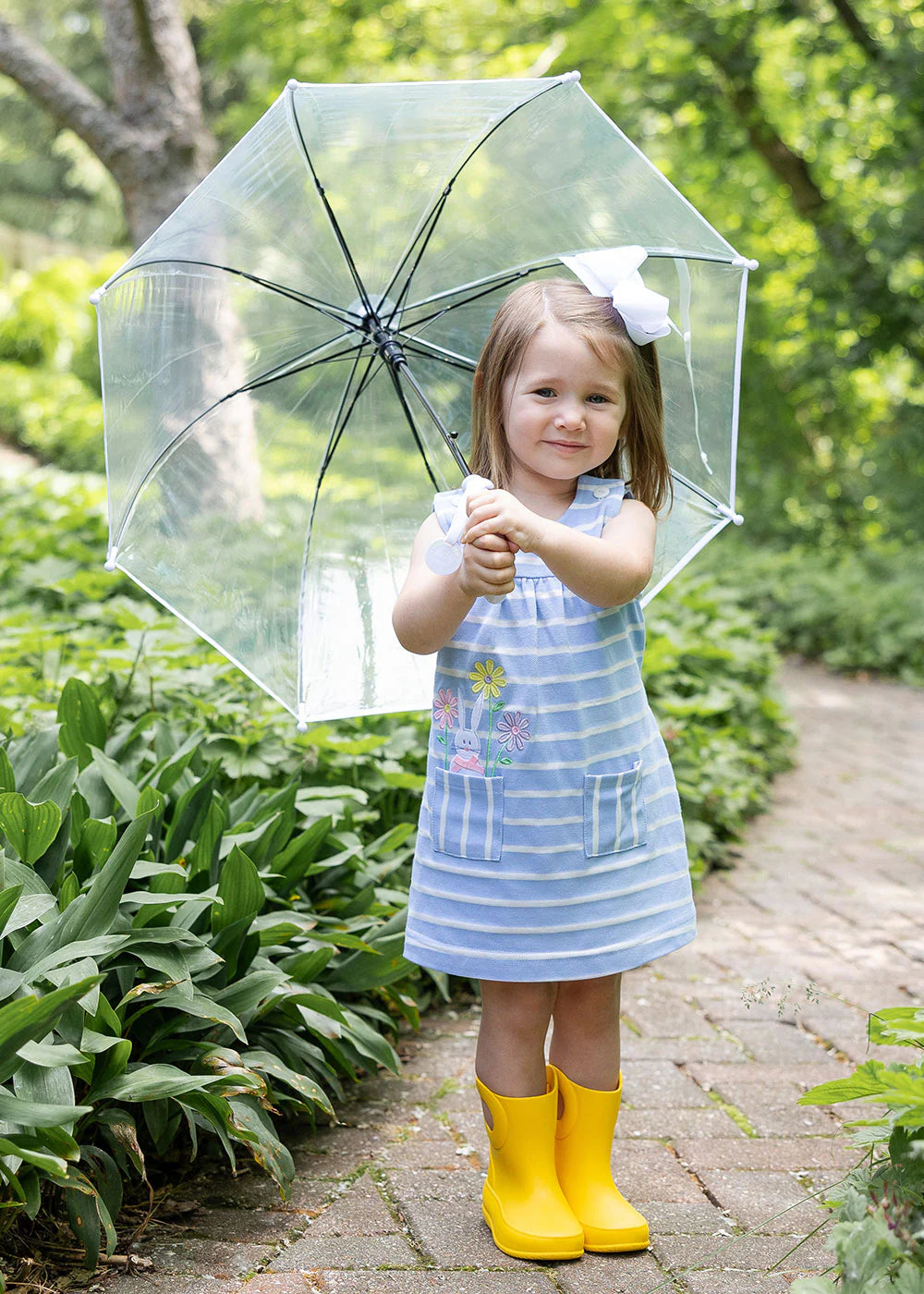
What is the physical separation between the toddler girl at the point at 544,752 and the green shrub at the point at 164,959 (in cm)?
43

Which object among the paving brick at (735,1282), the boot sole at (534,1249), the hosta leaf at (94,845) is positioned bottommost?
the paving brick at (735,1282)

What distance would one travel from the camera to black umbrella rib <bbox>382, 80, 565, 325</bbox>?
7.10 ft

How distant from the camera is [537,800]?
2.02 m

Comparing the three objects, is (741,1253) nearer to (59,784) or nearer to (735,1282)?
(735,1282)

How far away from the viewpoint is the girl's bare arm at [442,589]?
6.03ft

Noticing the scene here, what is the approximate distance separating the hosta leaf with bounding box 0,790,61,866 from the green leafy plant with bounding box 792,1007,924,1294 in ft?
4.54

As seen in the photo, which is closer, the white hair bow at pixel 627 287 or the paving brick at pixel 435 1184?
the white hair bow at pixel 627 287

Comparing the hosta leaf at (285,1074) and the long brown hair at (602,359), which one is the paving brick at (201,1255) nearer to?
the hosta leaf at (285,1074)

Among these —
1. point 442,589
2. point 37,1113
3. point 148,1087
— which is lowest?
point 148,1087

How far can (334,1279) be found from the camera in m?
2.03

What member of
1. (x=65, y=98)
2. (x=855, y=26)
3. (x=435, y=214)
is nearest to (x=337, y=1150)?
(x=435, y=214)

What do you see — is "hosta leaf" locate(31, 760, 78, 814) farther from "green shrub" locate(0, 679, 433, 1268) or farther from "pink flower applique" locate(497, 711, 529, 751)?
"pink flower applique" locate(497, 711, 529, 751)

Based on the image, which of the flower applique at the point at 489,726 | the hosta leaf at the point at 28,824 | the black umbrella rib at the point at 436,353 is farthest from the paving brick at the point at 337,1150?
the black umbrella rib at the point at 436,353

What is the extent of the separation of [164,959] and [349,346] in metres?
1.24
